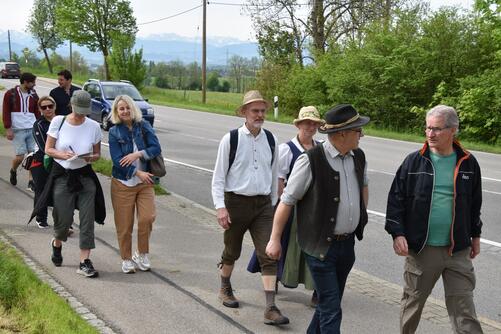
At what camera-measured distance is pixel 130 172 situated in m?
5.86

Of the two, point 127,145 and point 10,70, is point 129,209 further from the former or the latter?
point 10,70

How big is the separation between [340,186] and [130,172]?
2.61 meters

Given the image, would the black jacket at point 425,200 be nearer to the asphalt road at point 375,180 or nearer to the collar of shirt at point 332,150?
the collar of shirt at point 332,150

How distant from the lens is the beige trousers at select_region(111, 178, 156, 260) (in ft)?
19.6

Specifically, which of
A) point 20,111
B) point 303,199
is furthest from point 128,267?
point 20,111

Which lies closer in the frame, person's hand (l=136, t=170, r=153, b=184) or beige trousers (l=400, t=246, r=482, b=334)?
beige trousers (l=400, t=246, r=482, b=334)

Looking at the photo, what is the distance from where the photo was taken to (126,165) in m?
5.82

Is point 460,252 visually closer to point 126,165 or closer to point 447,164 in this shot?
point 447,164

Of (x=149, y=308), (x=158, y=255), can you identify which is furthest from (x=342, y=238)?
(x=158, y=255)

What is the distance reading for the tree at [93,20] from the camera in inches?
2248

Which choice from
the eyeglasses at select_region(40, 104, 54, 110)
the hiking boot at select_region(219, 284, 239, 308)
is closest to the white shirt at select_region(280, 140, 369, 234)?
the hiking boot at select_region(219, 284, 239, 308)

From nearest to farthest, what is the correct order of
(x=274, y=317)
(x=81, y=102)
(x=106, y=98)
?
1. (x=274, y=317)
2. (x=81, y=102)
3. (x=106, y=98)

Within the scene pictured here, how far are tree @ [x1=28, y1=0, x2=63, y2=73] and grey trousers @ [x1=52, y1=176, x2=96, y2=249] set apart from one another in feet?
249

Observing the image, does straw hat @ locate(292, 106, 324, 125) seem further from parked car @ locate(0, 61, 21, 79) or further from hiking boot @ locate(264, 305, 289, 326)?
parked car @ locate(0, 61, 21, 79)
